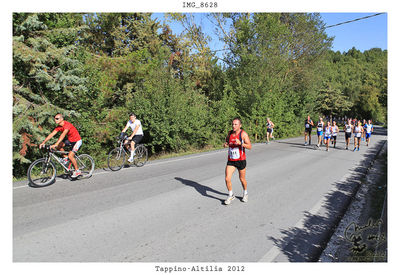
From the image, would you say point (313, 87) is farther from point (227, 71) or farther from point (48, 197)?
point (48, 197)

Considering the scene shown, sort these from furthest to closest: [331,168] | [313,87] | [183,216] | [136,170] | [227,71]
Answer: [313,87] → [227,71] → [331,168] → [136,170] → [183,216]

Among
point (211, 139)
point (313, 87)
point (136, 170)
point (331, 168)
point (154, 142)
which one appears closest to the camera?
point (136, 170)

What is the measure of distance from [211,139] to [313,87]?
2170 centimetres

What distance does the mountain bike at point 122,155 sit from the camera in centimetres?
916

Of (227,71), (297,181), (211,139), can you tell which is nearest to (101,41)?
(227,71)

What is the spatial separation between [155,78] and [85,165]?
359 inches

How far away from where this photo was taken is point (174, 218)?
16.3 feet

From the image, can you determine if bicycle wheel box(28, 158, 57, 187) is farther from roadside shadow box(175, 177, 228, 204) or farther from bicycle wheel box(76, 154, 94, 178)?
roadside shadow box(175, 177, 228, 204)

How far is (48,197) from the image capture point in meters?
5.96

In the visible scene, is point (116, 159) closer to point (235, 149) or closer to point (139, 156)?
point (139, 156)

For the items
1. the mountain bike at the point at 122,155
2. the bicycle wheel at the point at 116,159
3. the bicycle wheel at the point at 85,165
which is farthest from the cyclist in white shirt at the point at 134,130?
the bicycle wheel at the point at 85,165

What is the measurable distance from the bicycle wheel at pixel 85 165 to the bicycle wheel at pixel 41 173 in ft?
3.01

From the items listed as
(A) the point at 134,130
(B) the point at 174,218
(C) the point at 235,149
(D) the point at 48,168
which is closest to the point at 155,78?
(A) the point at 134,130

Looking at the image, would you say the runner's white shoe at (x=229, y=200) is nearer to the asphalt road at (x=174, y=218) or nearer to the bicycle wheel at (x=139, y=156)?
the asphalt road at (x=174, y=218)
